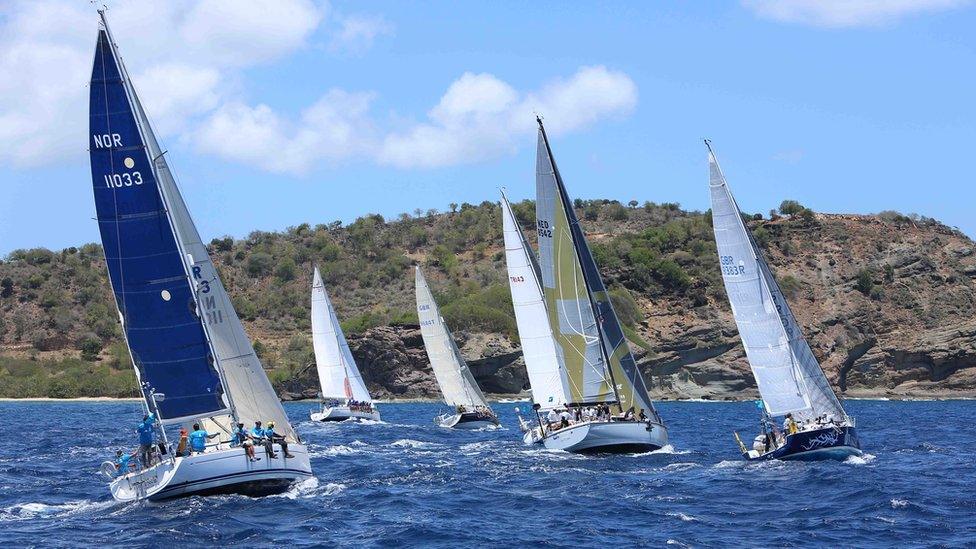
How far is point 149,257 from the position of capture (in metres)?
29.1

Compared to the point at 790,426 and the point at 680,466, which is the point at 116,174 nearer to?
the point at 680,466

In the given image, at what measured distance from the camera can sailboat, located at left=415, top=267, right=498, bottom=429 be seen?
60938 millimetres

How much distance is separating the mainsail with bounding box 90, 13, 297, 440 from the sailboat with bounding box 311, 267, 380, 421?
39044 mm

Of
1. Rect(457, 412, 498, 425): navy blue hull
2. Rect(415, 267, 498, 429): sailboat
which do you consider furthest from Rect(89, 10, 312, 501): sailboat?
Rect(415, 267, 498, 429): sailboat

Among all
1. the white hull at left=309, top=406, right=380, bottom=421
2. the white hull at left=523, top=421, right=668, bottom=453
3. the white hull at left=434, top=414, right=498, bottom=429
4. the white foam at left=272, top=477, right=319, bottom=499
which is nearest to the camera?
the white foam at left=272, top=477, right=319, bottom=499

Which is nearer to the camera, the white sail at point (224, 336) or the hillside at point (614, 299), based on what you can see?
the white sail at point (224, 336)

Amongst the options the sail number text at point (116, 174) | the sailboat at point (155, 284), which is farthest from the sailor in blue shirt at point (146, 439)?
the sail number text at point (116, 174)

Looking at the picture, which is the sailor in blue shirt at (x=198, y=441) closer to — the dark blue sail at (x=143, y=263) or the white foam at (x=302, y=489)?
the dark blue sail at (x=143, y=263)

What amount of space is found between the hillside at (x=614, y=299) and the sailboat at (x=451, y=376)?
856 inches

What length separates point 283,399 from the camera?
3762 inches

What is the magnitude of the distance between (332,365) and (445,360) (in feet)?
28.5

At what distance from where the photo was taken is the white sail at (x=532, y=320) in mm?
46594

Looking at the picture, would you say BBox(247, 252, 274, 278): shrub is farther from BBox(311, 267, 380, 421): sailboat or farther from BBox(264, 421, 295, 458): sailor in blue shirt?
BBox(264, 421, 295, 458): sailor in blue shirt

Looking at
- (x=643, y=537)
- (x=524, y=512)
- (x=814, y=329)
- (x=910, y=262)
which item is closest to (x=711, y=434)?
(x=524, y=512)
